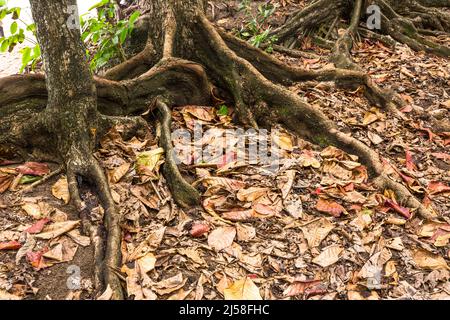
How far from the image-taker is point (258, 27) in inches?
297

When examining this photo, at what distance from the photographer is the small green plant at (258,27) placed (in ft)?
22.9

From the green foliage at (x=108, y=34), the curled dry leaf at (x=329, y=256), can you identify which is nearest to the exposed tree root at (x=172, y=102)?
the green foliage at (x=108, y=34)

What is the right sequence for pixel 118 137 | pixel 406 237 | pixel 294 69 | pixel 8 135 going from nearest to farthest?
1. pixel 406 237
2. pixel 8 135
3. pixel 118 137
4. pixel 294 69

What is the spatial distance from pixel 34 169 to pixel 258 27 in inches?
190

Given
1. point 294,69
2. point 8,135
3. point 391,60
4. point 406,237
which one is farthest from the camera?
point 391,60

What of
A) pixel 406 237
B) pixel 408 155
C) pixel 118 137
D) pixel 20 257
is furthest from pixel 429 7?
pixel 20 257

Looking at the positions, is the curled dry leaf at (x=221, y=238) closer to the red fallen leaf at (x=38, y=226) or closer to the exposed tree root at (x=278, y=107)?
the red fallen leaf at (x=38, y=226)

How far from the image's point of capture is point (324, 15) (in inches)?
305

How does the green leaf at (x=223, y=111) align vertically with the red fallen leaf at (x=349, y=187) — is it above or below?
above

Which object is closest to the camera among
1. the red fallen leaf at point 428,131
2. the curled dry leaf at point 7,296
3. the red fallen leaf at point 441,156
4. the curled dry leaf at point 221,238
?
the curled dry leaf at point 7,296

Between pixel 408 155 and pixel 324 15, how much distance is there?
3906 millimetres

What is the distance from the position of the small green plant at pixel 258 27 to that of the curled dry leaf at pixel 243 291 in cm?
449

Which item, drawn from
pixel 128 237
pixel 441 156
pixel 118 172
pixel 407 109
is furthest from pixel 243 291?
pixel 407 109

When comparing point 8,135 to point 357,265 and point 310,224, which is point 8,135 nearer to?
point 310,224
